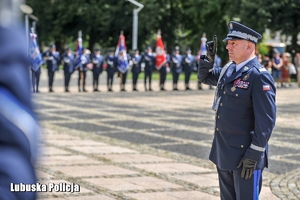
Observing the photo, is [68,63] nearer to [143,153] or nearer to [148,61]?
[148,61]

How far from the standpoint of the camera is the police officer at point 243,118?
4.43 metres

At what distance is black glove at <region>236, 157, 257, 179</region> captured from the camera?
4.46m

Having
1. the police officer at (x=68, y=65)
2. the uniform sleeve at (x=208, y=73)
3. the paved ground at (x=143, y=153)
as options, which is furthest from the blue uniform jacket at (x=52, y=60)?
the uniform sleeve at (x=208, y=73)

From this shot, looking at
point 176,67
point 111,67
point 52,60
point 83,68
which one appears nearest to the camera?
point 52,60

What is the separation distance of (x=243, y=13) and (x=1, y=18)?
40348mm

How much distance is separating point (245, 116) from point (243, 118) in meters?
0.02

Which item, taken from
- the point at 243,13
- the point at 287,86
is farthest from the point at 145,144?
the point at 243,13

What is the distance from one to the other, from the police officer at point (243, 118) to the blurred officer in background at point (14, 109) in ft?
9.91

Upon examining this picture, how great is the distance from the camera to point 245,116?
181 inches

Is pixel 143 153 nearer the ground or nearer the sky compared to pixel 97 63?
nearer the ground

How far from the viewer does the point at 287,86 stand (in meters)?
34.8

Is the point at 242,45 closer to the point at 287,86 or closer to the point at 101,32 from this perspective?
the point at 287,86

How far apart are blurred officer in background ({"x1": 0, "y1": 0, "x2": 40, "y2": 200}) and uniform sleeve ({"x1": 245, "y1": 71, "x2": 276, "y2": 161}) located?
3.01m


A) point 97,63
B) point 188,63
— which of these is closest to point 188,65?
point 188,63
